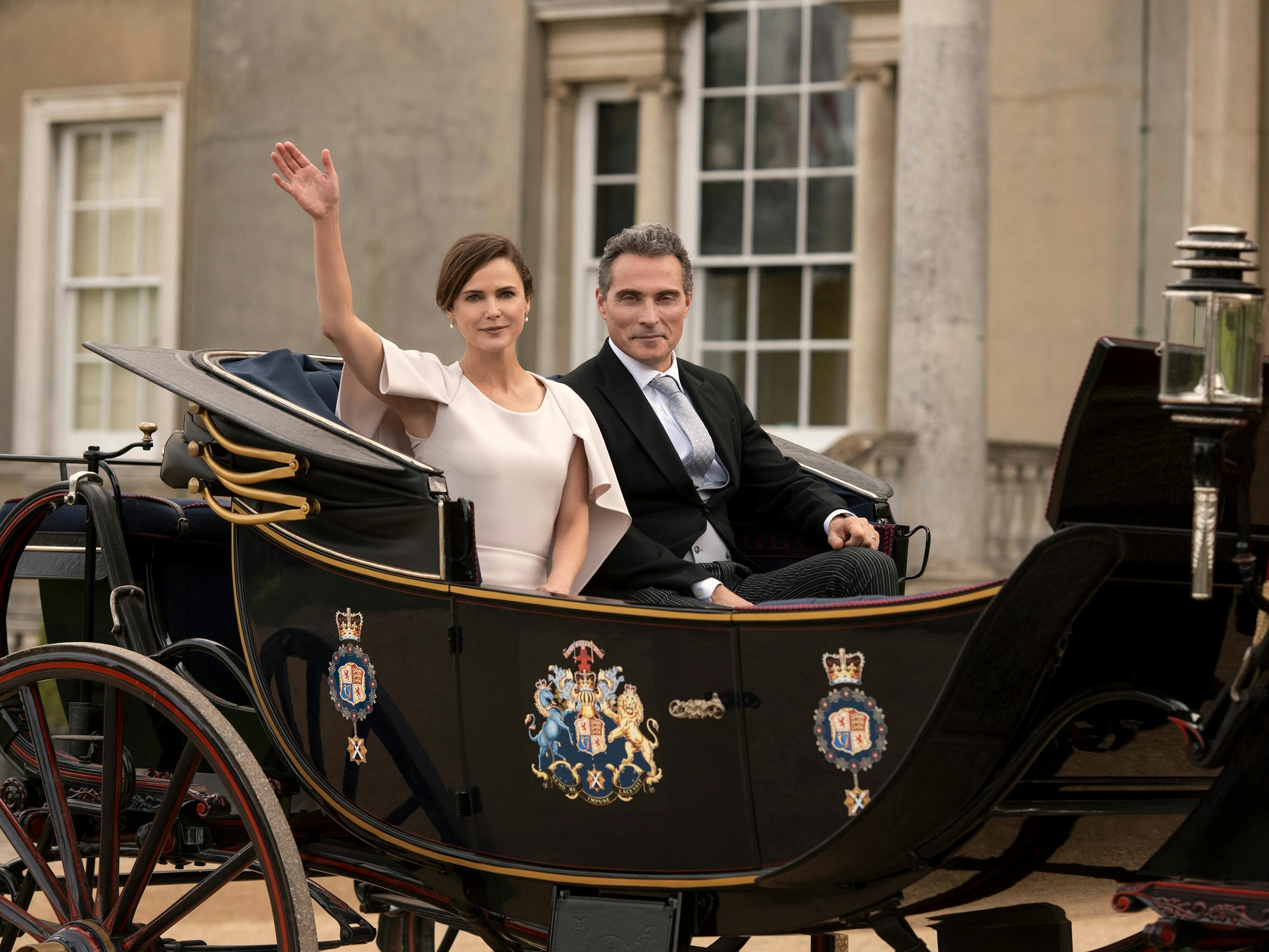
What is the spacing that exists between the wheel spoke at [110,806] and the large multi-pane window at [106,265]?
7.58m

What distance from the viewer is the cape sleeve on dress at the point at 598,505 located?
10.4 feet

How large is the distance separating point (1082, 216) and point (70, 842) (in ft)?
22.8

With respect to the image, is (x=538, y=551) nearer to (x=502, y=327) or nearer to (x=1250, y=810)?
(x=502, y=327)

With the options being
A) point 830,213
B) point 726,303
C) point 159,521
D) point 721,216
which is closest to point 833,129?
point 830,213

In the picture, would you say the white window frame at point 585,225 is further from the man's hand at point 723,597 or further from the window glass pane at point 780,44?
the man's hand at point 723,597

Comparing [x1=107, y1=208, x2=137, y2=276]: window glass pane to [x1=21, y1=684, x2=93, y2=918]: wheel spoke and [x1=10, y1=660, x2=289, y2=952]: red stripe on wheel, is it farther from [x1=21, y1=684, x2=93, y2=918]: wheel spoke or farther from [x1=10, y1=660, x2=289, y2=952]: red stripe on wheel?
[x1=10, y1=660, x2=289, y2=952]: red stripe on wheel

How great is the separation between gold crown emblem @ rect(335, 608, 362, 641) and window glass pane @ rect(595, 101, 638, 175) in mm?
7146

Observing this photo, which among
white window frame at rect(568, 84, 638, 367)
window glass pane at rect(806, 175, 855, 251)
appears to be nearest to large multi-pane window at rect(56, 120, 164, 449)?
white window frame at rect(568, 84, 638, 367)

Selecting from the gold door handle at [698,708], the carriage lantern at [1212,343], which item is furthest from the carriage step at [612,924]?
the carriage lantern at [1212,343]

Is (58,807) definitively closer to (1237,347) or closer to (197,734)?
(197,734)

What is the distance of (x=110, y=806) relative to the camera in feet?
9.75

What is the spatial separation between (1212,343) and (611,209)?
314 inches

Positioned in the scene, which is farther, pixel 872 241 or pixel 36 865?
pixel 872 241

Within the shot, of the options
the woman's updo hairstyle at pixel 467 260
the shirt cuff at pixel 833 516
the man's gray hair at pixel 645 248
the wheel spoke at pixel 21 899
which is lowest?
the wheel spoke at pixel 21 899
